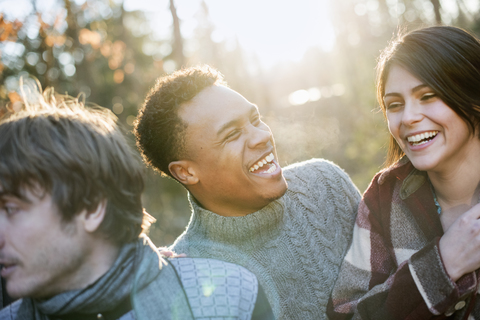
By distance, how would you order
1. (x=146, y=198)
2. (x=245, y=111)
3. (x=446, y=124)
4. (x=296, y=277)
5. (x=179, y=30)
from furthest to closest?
(x=146, y=198) < (x=179, y=30) < (x=245, y=111) < (x=296, y=277) < (x=446, y=124)

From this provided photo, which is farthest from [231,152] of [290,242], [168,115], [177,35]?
[177,35]

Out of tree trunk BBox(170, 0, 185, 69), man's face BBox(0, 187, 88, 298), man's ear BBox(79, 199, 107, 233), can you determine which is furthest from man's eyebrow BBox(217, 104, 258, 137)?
tree trunk BBox(170, 0, 185, 69)

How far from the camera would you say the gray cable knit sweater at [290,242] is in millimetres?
2297

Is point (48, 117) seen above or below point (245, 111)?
above

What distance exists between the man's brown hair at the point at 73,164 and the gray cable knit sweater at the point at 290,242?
0.79 metres

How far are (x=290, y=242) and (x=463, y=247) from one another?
103 cm

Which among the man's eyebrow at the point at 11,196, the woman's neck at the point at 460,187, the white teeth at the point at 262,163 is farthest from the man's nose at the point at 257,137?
the man's eyebrow at the point at 11,196

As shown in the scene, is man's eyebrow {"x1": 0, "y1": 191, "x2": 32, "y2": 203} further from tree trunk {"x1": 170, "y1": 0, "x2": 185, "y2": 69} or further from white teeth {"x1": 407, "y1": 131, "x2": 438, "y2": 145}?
tree trunk {"x1": 170, "y1": 0, "x2": 185, "y2": 69}

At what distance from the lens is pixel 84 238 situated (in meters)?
1.51

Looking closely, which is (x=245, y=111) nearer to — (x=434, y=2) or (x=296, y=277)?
(x=296, y=277)

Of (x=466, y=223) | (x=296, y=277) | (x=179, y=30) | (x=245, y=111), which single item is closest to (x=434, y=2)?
(x=245, y=111)

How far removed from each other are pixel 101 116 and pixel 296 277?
1.54 meters

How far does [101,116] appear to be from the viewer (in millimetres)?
1776

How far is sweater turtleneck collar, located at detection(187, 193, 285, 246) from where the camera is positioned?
238 centimetres
